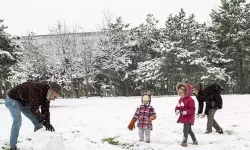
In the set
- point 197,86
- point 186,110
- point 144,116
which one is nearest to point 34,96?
point 144,116

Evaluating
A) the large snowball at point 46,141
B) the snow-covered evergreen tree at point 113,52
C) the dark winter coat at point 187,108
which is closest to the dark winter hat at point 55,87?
the large snowball at point 46,141

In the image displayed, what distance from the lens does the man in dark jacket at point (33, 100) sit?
22.7ft

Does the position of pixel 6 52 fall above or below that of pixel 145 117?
above

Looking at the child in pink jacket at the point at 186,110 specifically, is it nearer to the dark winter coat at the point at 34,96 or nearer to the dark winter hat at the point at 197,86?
the dark winter hat at the point at 197,86

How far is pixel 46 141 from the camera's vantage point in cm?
691

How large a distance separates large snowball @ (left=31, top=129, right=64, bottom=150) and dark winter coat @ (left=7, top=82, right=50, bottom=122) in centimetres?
28

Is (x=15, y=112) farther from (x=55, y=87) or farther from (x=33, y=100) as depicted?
(x=55, y=87)

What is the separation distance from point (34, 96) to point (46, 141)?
84cm

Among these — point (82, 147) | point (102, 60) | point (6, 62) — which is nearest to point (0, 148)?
point (82, 147)

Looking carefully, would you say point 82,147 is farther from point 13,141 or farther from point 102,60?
point 102,60

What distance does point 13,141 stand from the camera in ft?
25.6

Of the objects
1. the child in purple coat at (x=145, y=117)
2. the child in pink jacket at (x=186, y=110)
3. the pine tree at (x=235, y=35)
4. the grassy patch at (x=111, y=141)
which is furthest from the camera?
the pine tree at (x=235, y=35)

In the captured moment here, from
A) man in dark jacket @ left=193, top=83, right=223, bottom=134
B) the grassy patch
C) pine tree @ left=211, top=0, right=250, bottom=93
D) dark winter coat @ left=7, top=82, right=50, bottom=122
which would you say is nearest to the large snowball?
dark winter coat @ left=7, top=82, right=50, bottom=122

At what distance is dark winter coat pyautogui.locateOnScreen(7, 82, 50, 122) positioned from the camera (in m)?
6.94
